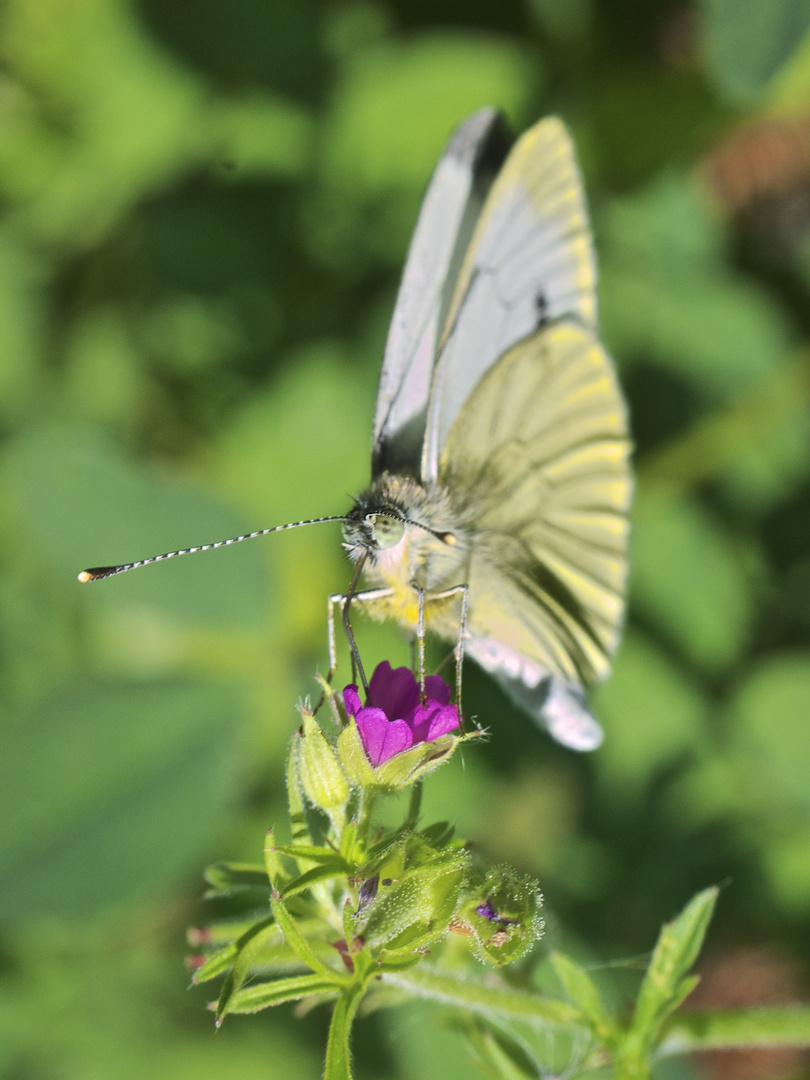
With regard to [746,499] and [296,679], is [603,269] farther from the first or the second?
[296,679]

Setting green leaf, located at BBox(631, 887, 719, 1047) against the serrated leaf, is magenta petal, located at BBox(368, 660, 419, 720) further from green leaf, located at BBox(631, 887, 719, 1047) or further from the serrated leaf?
green leaf, located at BBox(631, 887, 719, 1047)

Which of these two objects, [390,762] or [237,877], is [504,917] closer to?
[390,762]

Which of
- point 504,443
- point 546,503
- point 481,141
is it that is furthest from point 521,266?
point 546,503

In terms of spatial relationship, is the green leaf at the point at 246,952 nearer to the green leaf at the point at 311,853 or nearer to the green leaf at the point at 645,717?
the green leaf at the point at 311,853

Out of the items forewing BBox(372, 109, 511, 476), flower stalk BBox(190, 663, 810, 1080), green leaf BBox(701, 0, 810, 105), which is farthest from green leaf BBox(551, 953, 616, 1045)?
green leaf BBox(701, 0, 810, 105)

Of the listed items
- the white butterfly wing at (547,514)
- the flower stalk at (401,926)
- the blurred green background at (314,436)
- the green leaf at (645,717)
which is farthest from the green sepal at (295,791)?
the green leaf at (645,717)

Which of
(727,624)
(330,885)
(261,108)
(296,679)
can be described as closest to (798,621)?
(727,624)
